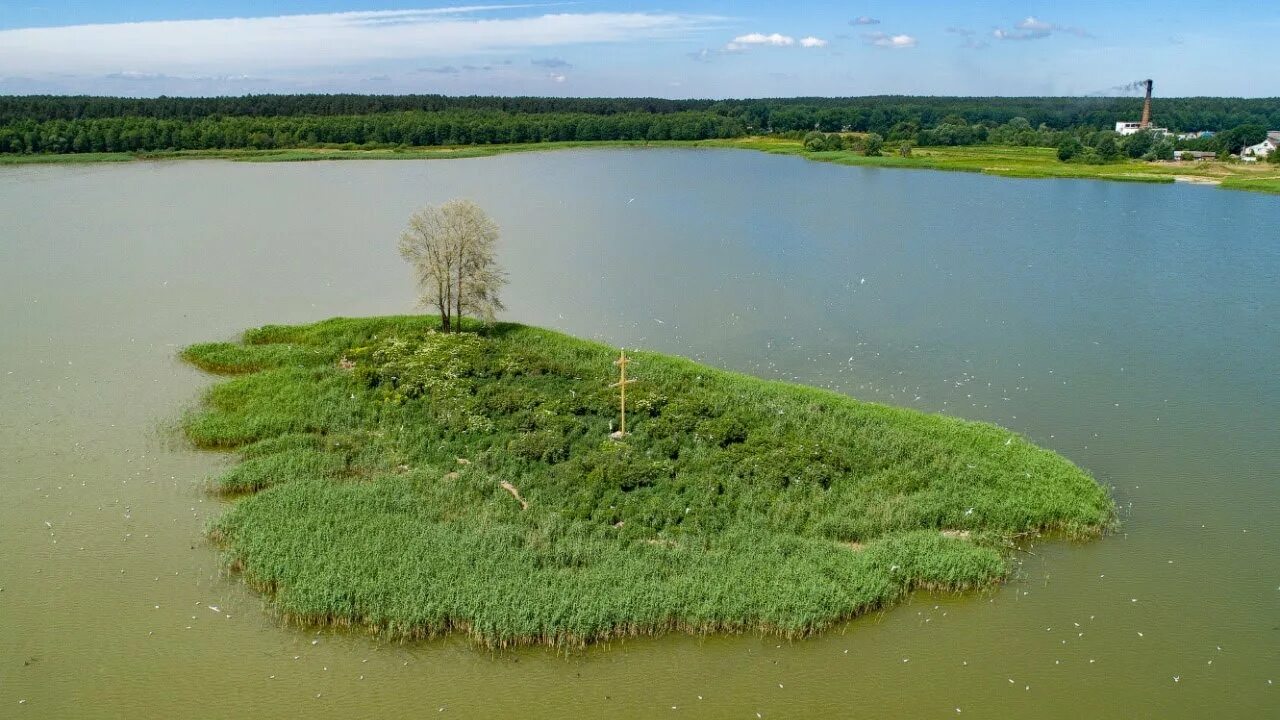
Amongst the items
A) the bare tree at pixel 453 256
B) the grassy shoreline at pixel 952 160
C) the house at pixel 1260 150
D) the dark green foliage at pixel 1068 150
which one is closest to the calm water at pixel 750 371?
the bare tree at pixel 453 256

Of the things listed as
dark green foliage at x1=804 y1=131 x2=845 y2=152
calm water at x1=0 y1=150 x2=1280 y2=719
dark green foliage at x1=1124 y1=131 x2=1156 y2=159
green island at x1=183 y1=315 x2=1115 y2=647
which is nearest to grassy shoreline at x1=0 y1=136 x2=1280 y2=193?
dark green foliage at x1=804 y1=131 x2=845 y2=152

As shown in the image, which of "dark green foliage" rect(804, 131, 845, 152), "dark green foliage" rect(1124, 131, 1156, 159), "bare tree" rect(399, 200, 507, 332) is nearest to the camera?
"bare tree" rect(399, 200, 507, 332)

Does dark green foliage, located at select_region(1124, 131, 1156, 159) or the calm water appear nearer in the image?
the calm water

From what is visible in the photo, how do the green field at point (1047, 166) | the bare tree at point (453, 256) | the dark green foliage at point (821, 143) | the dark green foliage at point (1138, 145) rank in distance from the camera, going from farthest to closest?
the dark green foliage at point (821, 143) < the dark green foliage at point (1138, 145) < the green field at point (1047, 166) < the bare tree at point (453, 256)

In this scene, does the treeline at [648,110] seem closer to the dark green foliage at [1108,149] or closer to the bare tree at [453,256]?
the dark green foliage at [1108,149]

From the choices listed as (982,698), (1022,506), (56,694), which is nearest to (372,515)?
(56,694)

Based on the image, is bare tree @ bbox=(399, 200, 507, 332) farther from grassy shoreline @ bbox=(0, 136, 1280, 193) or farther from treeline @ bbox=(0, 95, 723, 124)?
treeline @ bbox=(0, 95, 723, 124)
